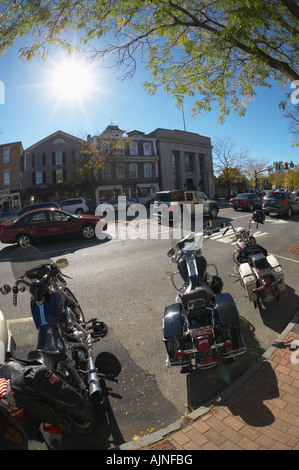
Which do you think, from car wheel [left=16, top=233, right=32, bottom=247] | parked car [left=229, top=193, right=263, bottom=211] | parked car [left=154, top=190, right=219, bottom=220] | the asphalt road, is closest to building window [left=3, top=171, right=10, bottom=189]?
parked car [left=154, top=190, right=219, bottom=220]

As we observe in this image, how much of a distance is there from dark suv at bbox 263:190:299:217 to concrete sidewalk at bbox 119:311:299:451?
45.9ft

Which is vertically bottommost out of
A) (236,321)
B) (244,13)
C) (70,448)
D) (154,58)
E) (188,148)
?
(70,448)

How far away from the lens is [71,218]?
35.6 ft

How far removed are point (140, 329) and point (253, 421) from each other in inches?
84.1

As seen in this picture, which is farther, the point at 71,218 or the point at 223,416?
the point at 71,218

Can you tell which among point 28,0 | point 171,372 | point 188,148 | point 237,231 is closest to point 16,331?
point 171,372

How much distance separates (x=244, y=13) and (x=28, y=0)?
412 centimetres

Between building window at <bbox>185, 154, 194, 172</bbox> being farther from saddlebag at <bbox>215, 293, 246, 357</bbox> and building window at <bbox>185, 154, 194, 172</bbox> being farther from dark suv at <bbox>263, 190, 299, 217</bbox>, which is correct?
saddlebag at <bbox>215, 293, 246, 357</bbox>

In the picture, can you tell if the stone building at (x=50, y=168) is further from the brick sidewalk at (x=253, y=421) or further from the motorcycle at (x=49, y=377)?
the brick sidewalk at (x=253, y=421)

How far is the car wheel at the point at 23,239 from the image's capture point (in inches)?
402

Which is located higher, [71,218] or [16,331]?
[71,218]

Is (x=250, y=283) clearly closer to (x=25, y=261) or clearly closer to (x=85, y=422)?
(x=85, y=422)

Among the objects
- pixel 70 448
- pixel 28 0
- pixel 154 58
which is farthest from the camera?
pixel 154 58
